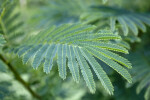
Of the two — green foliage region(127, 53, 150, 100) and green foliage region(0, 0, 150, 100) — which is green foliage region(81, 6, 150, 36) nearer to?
green foliage region(0, 0, 150, 100)

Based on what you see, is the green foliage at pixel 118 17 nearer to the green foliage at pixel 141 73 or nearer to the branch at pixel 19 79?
the green foliage at pixel 141 73

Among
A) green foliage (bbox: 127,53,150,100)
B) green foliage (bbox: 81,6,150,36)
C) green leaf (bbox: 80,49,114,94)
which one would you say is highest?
green leaf (bbox: 80,49,114,94)

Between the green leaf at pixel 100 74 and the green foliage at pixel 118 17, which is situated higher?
the green leaf at pixel 100 74

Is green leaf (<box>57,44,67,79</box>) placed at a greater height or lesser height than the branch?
greater

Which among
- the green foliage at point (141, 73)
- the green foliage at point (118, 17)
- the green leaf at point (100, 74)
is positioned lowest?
the green foliage at point (141, 73)

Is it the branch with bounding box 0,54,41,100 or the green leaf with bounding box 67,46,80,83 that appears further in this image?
the branch with bounding box 0,54,41,100

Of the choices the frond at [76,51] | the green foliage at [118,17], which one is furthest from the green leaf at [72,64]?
the green foliage at [118,17]

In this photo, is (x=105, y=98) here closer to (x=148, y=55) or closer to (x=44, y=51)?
(x=148, y=55)

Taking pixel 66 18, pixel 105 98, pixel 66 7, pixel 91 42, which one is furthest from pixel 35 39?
pixel 105 98

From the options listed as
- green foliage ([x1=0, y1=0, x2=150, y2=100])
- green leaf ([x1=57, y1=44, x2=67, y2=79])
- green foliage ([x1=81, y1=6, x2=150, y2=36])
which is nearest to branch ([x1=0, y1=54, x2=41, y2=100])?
green foliage ([x1=0, y1=0, x2=150, y2=100])
